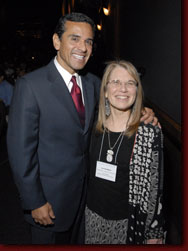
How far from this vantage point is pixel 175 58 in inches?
87.1

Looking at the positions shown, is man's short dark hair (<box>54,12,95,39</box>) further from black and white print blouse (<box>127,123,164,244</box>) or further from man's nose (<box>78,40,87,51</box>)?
black and white print blouse (<box>127,123,164,244</box>)

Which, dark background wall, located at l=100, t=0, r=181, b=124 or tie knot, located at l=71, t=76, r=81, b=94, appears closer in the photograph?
tie knot, located at l=71, t=76, r=81, b=94

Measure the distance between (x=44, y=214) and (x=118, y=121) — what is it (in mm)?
735

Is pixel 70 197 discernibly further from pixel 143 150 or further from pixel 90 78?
pixel 90 78

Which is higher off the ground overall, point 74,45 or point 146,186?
point 74,45

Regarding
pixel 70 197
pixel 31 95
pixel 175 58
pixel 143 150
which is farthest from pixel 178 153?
pixel 31 95

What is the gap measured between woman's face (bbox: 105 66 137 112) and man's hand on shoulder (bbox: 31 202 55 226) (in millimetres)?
761

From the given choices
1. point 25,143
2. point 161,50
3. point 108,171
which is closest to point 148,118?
point 108,171

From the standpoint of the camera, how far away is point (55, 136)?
54.6 inches

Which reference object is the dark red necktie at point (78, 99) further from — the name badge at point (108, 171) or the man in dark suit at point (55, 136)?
the name badge at point (108, 171)

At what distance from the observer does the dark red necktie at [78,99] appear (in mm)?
1489

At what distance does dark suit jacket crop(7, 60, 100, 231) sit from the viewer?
1.32 metres

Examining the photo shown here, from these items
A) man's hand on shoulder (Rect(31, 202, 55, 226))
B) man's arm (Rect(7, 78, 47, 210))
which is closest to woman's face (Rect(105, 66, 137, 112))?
man's arm (Rect(7, 78, 47, 210))

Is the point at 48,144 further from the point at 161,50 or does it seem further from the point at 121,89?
the point at 161,50
